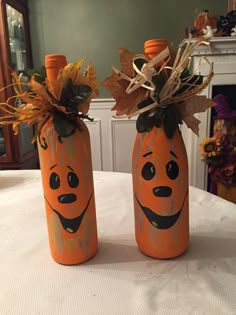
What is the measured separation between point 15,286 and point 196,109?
1.38 feet

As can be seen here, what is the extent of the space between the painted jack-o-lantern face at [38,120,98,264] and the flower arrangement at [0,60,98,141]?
0.02 meters

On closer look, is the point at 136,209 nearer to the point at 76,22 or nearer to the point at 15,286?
the point at 15,286

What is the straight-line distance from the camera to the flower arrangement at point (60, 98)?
1.50 feet

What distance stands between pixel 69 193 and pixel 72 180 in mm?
24

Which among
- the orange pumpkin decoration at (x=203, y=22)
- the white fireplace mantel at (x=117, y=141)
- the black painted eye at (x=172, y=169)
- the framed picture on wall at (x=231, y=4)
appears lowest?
the white fireplace mantel at (x=117, y=141)

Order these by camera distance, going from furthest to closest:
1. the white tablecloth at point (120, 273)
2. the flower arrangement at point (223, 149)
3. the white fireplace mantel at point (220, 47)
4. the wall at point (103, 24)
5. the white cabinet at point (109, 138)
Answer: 1. the white cabinet at point (109, 138)
2. the wall at point (103, 24)
3. the white fireplace mantel at point (220, 47)
4. the flower arrangement at point (223, 149)
5. the white tablecloth at point (120, 273)

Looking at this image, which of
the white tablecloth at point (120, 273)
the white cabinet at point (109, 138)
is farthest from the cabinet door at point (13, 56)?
the white tablecloth at point (120, 273)

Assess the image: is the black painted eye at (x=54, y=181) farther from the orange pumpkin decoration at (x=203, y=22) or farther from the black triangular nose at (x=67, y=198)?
the orange pumpkin decoration at (x=203, y=22)

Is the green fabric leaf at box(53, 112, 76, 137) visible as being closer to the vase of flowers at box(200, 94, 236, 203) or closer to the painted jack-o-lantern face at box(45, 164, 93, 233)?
the painted jack-o-lantern face at box(45, 164, 93, 233)

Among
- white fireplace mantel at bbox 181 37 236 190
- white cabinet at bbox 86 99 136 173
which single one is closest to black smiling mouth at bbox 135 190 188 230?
white fireplace mantel at bbox 181 37 236 190

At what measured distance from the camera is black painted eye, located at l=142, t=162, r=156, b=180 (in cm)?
49

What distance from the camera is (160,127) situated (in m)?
0.47

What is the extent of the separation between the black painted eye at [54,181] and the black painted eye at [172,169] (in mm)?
189

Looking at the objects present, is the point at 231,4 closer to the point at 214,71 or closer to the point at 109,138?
the point at 214,71
